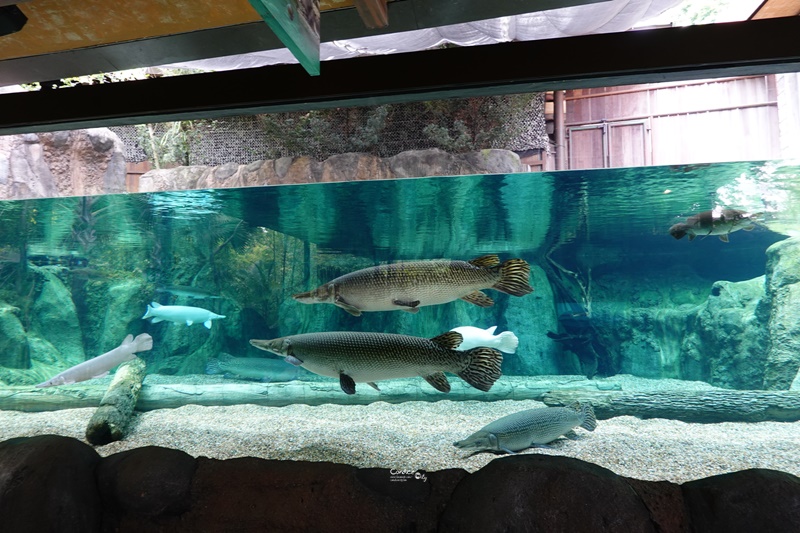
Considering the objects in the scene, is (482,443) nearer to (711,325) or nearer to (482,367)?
(482,367)

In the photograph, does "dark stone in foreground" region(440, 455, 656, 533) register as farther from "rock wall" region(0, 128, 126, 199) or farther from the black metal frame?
"rock wall" region(0, 128, 126, 199)

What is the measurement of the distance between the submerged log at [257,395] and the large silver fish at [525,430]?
2.55m

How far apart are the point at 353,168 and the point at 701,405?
16.8 ft

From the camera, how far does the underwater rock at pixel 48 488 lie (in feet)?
8.00

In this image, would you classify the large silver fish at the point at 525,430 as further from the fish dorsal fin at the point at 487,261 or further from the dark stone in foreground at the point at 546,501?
the fish dorsal fin at the point at 487,261

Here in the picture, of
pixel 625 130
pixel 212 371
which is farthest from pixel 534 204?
pixel 212 371

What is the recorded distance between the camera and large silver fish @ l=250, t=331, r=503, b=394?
293 cm

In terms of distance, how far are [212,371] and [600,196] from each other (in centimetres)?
829

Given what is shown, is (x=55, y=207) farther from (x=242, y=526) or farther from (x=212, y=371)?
(x=242, y=526)

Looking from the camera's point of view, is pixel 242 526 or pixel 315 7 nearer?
pixel 315 7

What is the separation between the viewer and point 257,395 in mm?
6348

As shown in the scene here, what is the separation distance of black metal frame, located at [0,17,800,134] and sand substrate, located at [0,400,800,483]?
2.65m

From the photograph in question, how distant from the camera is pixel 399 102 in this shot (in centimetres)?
316

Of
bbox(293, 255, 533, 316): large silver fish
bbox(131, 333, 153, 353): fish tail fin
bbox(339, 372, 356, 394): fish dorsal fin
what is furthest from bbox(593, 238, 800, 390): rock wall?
bbox(131, 333, 153, 353): fish tail fin
